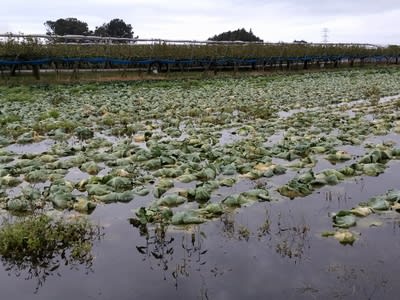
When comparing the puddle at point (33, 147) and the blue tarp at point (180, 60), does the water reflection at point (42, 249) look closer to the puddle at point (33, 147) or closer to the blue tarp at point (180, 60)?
the puddle at point (33, 147)

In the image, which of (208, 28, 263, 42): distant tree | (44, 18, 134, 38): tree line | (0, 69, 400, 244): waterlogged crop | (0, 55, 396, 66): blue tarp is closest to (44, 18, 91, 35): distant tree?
(44, 18, 134, 38): tree line

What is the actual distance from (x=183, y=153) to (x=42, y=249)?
3.39 m

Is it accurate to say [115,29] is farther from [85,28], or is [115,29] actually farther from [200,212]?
[200,212]

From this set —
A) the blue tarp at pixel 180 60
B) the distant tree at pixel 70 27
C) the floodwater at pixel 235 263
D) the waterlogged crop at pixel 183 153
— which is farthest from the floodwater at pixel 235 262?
the distant tree at pixel 70 27

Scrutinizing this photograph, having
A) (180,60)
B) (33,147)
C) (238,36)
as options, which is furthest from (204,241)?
(238,36)

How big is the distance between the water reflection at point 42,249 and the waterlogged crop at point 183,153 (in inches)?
28.0

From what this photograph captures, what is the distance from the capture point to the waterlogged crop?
18.5ft

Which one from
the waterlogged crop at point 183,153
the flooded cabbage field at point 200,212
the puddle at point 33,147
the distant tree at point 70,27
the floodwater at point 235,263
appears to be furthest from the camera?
the distant tree at point 70,27

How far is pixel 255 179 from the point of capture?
643 cm

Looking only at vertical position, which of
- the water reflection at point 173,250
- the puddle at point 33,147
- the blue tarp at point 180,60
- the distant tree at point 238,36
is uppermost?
the distant tree at point 238,36

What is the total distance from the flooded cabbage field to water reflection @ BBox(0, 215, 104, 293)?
0.01 m

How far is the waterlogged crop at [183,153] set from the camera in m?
5.64

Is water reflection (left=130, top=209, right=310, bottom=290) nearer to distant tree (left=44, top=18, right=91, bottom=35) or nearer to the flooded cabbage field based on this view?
the flooded cabbage field

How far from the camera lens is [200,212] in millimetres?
5203
